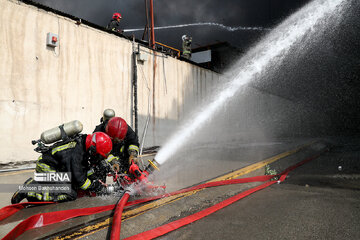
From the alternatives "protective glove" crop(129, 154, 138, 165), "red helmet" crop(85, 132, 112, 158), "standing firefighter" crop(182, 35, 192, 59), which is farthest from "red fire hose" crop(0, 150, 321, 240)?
"standing firefighter" crop(182, 35, 192, 59)

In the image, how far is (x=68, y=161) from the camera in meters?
2.99

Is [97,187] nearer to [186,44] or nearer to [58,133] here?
[58,133]

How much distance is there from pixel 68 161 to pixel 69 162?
2 centimetres

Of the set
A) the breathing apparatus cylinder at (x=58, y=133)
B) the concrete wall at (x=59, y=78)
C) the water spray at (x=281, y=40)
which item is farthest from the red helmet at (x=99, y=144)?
the concrete wall at (x=59, y=78)

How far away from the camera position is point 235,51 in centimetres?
1778

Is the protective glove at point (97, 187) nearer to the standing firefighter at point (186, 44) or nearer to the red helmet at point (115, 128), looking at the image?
the red helmet at point (115, 128)

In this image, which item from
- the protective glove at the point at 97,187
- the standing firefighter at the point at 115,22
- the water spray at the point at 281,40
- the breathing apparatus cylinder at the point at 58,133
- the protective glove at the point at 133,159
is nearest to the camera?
the breathing apparatus cylinder at the point at 58,133

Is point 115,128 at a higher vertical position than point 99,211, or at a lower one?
higher

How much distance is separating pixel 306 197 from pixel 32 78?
19.7 feet

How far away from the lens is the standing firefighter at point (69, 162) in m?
2.98

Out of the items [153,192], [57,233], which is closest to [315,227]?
[153,192]

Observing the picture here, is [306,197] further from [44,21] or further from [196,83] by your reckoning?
[196,83]

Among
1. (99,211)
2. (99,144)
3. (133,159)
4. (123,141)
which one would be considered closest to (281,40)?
(123,141)

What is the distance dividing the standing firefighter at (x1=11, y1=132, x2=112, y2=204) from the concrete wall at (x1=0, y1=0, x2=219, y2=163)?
295cm
